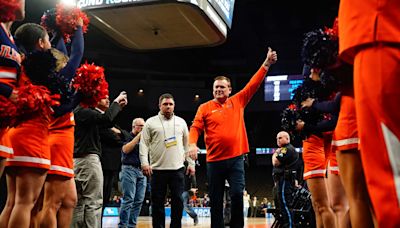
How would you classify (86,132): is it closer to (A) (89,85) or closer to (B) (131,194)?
(A) (89,85)

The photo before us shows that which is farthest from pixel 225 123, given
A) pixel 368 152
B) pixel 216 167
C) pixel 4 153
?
pixel 368 152

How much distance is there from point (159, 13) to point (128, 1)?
0.45 meters

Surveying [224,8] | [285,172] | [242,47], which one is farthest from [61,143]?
[242,47]

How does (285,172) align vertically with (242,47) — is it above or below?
below

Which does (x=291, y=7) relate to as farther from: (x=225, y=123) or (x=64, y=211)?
(x=64, y=211)

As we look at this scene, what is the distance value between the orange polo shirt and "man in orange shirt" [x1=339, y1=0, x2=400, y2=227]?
3.75 m

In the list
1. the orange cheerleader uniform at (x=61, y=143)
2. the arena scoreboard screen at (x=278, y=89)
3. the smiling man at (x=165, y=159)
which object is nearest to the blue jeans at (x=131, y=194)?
the smiling man at (x=165, y=159)

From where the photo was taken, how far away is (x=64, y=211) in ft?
10.7

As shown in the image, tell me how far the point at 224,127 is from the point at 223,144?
21 centimetres

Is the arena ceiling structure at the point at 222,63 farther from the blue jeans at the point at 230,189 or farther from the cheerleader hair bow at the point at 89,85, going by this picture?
the cheerleader hair bow at the point at 89,85

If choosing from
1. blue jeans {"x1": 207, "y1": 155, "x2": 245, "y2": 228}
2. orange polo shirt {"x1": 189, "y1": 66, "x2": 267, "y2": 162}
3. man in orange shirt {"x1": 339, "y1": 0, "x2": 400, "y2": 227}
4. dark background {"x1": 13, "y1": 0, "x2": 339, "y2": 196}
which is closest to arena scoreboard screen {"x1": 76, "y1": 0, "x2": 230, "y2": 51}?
orange polo shirt {"x1": 189, "y1": 66, "x2": 267, "y2": 162}

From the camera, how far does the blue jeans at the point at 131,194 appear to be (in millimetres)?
6270

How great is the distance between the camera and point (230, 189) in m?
5.03

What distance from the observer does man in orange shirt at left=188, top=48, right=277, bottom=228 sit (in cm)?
497
